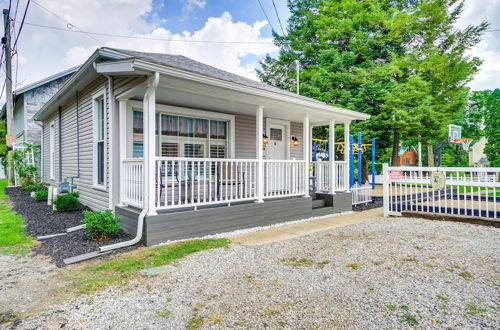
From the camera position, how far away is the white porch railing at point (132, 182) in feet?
16.3

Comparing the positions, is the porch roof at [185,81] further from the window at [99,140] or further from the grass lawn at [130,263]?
the grass lawn at [130,263]

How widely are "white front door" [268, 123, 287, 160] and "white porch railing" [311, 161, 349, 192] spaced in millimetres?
1511

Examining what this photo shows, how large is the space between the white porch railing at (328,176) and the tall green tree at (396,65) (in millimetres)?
7723

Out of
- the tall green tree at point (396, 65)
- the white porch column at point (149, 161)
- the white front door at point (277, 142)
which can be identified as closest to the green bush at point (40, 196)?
the white porch column at point (149, 161)

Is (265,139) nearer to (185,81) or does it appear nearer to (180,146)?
(180,146)

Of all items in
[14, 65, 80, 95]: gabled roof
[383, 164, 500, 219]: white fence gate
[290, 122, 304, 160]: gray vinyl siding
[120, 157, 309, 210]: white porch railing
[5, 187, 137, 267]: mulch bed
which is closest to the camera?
[5, 187, 137, 267]: mulch bed

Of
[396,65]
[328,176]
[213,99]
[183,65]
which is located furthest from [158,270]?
[396,65]

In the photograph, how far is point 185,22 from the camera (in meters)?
14.4

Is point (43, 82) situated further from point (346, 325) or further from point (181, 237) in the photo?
point (346, 325)

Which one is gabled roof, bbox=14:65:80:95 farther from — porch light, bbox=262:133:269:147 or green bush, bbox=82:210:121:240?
green bush, bbox=82:210:121:240

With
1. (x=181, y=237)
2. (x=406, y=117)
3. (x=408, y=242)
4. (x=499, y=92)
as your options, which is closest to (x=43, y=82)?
(x=181, y=237)

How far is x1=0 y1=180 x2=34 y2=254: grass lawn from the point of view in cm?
465

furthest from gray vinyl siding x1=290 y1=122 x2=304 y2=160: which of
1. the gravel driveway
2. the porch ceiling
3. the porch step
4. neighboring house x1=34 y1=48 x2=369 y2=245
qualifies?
the gravel driveway

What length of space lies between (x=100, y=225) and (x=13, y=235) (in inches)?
82.0
